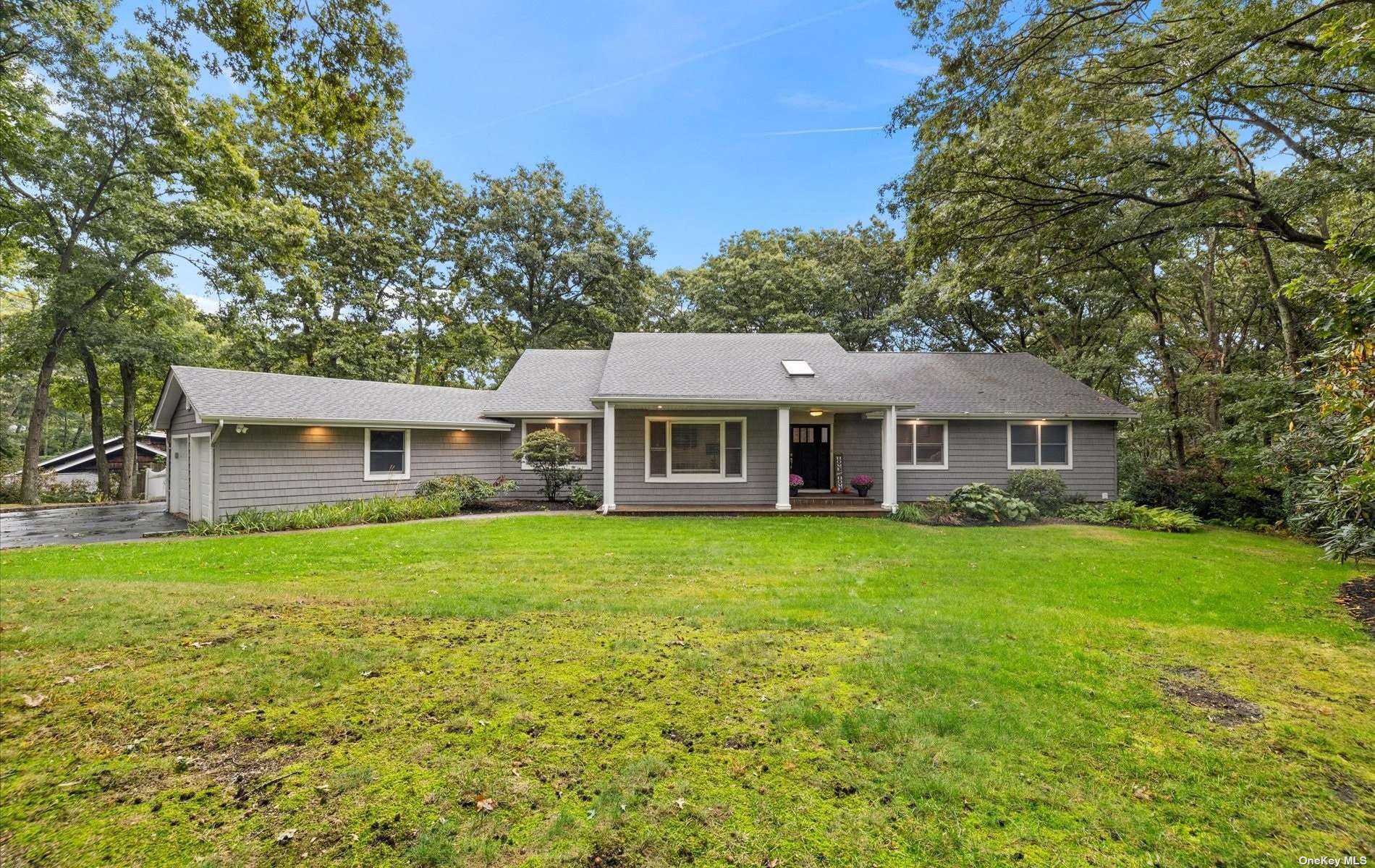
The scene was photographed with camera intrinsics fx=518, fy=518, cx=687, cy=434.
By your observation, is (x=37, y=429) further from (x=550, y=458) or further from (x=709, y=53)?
(x=709, y=53)

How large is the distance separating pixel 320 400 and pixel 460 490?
12.1 ft

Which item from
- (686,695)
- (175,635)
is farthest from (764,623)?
(175,635)

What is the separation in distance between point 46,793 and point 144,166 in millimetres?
20008

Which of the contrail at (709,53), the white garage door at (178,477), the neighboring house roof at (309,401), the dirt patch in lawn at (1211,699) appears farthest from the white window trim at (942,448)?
the white garage door at (178,477)

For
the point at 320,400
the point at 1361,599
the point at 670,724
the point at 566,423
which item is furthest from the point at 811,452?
the point at 320,400

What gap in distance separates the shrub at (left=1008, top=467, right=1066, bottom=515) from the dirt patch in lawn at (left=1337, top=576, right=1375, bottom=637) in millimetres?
5492

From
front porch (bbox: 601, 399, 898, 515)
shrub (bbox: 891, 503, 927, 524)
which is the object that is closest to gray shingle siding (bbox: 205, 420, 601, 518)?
front porch (bbox: 601, 399, 898, 515)

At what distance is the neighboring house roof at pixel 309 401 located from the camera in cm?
1022

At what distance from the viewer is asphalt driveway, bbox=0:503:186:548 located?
28.7 feet

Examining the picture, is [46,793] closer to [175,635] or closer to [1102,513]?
[175,635]

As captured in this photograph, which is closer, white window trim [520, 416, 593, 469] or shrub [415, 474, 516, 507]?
shrub [415, 474, 516, 507]

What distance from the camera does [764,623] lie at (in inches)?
185

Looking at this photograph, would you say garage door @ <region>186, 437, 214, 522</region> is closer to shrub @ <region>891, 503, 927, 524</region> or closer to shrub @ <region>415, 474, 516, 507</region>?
shrub @ <region>415, 474, 516, 507</region>

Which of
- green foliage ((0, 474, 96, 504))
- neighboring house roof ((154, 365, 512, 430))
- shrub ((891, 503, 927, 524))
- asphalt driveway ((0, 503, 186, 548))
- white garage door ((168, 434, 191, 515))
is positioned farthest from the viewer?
green foliage ((0, 474, 96, 504))
